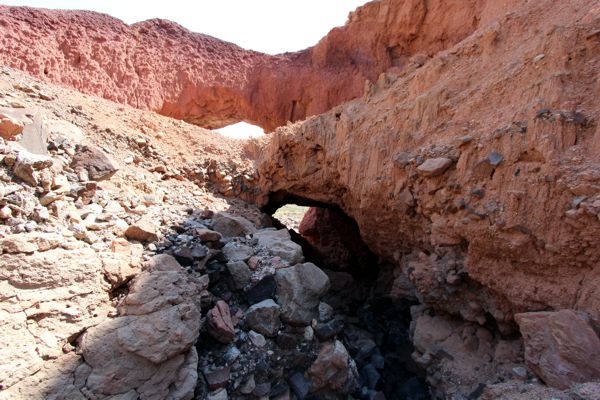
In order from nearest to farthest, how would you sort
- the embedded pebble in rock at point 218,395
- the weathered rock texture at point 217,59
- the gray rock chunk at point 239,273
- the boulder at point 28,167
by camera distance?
the embedded pebble in rock at point 218,395, the boulder at point 28,167, the gray rock chunk at point 239,273, the weathered rock texture at point 217,59

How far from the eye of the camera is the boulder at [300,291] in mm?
3691

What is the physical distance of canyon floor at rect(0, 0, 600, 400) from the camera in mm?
2576

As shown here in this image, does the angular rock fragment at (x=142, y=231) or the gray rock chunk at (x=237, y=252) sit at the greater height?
the angular rock fragment at (x=142, y=231)

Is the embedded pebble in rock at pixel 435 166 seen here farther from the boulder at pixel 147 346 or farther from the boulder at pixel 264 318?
the boulder at pixel 147 346

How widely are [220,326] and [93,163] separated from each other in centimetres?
261

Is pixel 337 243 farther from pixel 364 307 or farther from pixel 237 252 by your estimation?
pixel 237 252

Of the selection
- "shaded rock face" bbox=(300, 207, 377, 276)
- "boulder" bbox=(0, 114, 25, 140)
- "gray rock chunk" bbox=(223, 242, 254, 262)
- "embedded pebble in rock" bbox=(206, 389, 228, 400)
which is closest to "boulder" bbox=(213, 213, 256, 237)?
"gray rock chunk" bbox=(223, 242, 254, 262)

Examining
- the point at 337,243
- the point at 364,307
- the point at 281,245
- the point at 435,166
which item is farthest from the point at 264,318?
the point at 337,243

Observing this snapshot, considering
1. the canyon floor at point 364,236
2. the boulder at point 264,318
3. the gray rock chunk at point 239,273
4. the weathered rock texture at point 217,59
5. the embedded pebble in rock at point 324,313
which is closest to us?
the canyon floor at point 364,236

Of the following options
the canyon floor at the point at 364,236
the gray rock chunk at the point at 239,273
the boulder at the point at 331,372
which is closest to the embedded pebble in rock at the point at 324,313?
the canyon floor at the point at 364,236

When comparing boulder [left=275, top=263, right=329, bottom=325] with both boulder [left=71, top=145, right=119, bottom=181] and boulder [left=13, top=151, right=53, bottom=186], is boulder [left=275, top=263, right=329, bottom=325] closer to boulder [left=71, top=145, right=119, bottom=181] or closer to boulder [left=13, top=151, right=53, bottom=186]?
boulder [left=71, top=145, right=119, bottom=181]

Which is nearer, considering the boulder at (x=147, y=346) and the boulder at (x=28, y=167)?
the boulder at (x=147, y=346)

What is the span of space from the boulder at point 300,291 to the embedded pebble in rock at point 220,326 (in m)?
0.60

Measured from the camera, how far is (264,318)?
3.54 m
